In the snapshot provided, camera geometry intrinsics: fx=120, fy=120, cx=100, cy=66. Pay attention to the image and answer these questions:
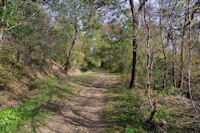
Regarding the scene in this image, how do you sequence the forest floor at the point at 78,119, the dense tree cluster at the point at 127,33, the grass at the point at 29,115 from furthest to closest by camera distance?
the dense tree cluster at the point at 127,33 < the forest floor at the point at 78,119 < the grass at the point at 29,115

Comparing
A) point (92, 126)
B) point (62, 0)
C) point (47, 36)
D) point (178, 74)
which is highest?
point (62, 0)


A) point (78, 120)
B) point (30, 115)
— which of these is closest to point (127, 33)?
point (78, 120)

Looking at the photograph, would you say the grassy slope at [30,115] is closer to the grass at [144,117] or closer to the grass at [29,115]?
the grass at [29,115]

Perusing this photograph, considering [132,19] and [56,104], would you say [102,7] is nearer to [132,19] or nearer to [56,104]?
[132,19]

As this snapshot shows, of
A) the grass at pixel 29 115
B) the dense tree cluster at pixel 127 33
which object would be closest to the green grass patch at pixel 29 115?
the grass at pixel 29 115

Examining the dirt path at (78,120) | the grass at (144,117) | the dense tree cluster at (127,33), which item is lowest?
the dirt path at (78,120)

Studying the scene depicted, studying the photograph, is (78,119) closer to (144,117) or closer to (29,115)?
(29,115)

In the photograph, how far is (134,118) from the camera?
575 centimetres

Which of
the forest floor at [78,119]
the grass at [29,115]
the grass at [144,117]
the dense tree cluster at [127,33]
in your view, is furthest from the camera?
the dense tree cluster at [127,33]

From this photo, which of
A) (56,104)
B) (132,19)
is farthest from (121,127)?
(132,19)

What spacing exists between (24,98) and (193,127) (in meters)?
9.17

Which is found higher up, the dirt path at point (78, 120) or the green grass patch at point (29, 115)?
the green grass patch at point (29, 115)

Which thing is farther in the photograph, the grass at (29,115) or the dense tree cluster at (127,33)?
the dense tree cluster at (127,33)

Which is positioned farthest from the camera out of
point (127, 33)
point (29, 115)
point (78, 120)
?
point (127, 33)
